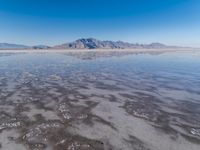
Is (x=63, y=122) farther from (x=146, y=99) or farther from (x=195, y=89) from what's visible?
(x=195, y=89)

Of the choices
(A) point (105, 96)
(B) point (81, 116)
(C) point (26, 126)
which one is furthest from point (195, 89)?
(C) point (26, 126)

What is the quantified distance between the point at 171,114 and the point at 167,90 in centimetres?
488

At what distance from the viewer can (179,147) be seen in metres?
6.33

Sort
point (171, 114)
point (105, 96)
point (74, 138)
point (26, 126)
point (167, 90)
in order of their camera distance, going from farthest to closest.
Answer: point (167, 90) < point (105, 96) < point (171, 114) < point (26, 126) < point (74, 138)

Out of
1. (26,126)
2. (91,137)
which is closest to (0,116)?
(26,126)

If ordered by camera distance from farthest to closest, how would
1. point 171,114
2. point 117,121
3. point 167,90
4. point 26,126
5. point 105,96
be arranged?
point 167,90 → point 105,96 → point 171,114 → point 117,121 → point 26,126

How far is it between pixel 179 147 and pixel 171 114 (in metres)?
3.02

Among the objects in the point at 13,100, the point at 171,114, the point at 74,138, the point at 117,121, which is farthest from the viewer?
the point at 13,100

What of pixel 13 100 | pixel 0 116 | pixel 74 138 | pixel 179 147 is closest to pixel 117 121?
pixel 74 138

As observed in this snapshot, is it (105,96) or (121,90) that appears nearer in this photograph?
(105,96)

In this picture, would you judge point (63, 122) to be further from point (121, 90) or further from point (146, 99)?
point (121, 90)

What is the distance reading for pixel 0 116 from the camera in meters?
8.84

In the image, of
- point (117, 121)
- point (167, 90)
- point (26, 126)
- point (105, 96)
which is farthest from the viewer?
point (167, 90)

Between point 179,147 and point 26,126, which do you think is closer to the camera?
point 179,147
